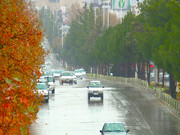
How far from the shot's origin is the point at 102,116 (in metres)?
38.8

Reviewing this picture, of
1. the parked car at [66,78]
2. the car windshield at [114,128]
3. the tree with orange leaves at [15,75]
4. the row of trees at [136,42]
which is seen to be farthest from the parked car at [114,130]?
the parked car at [66,78]

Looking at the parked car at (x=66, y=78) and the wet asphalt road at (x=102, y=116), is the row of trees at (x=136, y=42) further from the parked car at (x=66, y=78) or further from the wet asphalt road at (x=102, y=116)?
the parked car at (x=66, y=78)

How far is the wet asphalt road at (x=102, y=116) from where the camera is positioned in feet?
103

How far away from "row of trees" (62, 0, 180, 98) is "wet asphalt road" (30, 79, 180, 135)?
371 cm

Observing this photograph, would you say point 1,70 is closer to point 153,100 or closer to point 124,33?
point 153,100

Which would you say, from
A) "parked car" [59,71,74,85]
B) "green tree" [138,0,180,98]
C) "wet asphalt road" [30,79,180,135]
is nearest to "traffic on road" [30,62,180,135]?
"wet asphalt road" [30,79,180,135]

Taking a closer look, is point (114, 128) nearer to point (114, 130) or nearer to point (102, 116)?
point (114, 130)

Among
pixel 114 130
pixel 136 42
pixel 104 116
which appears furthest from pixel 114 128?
pixel 136 42

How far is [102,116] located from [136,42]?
43.3 m

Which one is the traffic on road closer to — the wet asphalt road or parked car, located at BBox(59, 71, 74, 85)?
the wet asphalt road

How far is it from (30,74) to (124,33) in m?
79.7

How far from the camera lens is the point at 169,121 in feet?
118

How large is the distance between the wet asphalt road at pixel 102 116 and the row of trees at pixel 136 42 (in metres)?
3.71

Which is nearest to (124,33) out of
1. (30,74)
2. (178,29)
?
(178,29)
